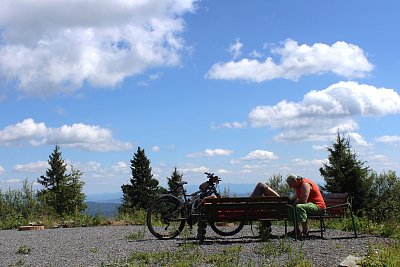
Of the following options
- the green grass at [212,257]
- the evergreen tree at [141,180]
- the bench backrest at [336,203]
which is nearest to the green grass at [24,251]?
the green grass at [212,257]

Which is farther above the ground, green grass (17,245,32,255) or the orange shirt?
the orange shirt

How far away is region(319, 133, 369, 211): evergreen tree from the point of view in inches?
1282

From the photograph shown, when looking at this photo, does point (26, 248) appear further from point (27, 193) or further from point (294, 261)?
point (27, 193)

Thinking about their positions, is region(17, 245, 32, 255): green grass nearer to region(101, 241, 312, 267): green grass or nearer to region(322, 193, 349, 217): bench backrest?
region(101, 241, 312, 267): green grass

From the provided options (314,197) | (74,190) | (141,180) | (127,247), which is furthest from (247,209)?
(141,180)

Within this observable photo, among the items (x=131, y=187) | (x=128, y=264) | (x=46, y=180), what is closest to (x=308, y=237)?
(x=128, y=264)

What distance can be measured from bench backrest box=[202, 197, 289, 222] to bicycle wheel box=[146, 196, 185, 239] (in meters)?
0.95

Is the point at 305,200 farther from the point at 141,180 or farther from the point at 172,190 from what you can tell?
the point at 141,180

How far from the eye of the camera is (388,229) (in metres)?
9.98

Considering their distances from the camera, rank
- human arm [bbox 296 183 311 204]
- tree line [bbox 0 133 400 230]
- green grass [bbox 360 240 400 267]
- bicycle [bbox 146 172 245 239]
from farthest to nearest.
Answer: tree line [bbox 0 133 400 230] → bicycle [bbox 146 172 245 239] → human arm [bbox 296 183 311 204] → green grass [bbox 360 240 400 267]

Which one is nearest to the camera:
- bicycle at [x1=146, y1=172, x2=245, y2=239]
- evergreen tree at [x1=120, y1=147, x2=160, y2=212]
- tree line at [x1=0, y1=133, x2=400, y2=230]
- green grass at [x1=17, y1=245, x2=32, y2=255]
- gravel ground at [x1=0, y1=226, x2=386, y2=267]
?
gravel ground at [x1=0, y1=226, x2=386, y2=267]

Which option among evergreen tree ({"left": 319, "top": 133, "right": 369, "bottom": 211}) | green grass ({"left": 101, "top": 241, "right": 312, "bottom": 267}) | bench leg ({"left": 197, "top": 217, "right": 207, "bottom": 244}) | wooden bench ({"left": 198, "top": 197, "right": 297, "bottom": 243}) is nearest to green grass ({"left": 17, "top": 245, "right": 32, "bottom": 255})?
green grass ({"left": 101, "top": 241, "right": 312, "bottom": 267})

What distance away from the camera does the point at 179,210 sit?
1028 cm

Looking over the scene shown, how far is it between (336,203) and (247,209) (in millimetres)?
2290
